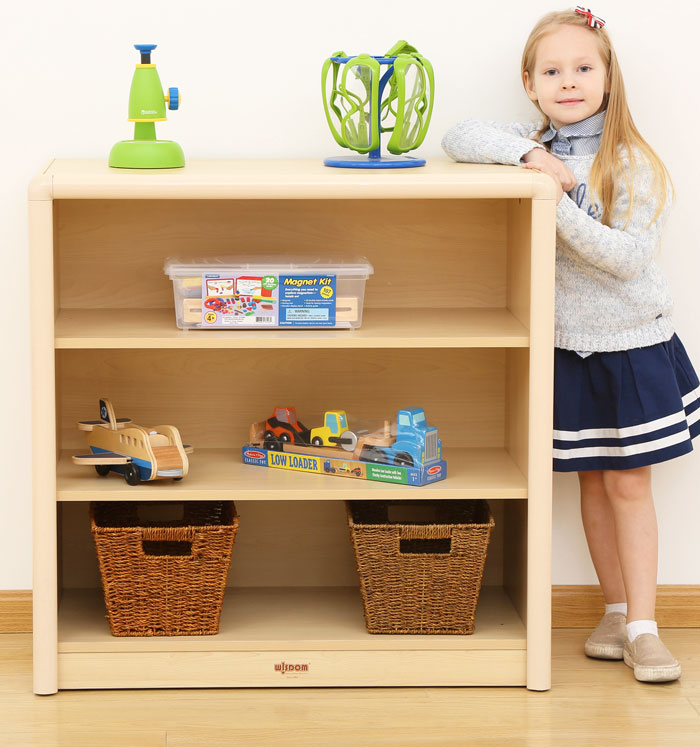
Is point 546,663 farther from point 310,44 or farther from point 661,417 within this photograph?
point 310,44

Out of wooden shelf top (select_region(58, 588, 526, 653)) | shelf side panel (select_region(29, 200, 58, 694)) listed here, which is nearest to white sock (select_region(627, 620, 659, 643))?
wooden shelf top (select_region(58, 588, 526, 653))

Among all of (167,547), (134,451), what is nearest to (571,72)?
(134,451)

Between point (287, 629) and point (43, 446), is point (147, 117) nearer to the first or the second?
point (43, 446)

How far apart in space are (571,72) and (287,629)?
40.2 inches

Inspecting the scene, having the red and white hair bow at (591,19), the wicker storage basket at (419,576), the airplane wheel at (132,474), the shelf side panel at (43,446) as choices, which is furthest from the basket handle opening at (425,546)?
the red and white hair bow at (591,19)

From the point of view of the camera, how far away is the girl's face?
179cm

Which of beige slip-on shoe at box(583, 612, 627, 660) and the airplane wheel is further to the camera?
beige slip-on shoe at box(583, 612, 627, 660)

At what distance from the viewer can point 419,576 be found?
177 cm

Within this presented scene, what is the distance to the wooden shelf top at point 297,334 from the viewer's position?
1.66 m

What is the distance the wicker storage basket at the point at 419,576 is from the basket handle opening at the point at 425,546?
0.10 metres

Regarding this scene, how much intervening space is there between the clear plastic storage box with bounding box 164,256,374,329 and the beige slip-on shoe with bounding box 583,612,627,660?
71 cm

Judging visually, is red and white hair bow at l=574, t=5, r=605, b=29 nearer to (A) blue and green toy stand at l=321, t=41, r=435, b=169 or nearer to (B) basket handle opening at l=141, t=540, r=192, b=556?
(A) blue and green toy stand at l=321, t=41, r=435, b=169

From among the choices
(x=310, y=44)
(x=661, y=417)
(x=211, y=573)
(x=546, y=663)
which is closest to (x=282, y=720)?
(x=211, y=573)

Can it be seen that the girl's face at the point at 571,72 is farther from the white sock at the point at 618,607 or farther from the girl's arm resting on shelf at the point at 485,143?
the white sock at the point at 618,607
